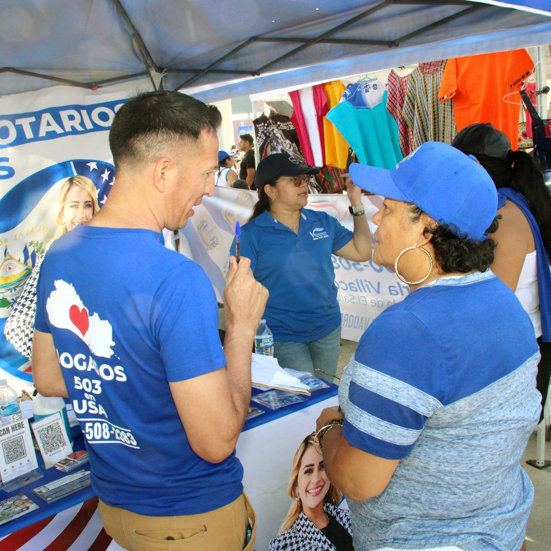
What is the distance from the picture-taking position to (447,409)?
1.04 m

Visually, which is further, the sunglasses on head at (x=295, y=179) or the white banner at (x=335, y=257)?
the white banner at (x=335, y=257)

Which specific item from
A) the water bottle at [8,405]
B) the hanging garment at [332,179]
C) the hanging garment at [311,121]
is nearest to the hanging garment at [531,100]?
the hanging garment at [332,179]

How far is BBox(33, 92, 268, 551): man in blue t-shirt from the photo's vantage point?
1.03 m

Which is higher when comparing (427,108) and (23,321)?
(427,108)

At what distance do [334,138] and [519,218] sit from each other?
2.65 m

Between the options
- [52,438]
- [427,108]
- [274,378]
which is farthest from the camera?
[427,108]

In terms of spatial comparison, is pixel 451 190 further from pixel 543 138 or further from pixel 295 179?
pixel 543 138

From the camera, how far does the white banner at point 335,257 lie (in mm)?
4008

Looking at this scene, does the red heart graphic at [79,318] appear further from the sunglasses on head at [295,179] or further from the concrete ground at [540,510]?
the concrete ground at [540,510]

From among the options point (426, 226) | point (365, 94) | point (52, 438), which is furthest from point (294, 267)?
point (365, 94)

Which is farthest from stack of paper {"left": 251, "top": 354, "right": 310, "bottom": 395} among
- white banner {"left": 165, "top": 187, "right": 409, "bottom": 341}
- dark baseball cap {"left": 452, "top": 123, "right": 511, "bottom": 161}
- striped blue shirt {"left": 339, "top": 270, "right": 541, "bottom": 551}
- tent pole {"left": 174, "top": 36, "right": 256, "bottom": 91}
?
tent pole {"left": 174, "top": 36, "right": 256, "bottom": 91}

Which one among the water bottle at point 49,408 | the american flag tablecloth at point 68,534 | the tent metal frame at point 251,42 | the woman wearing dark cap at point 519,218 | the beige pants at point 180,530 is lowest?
the american flag tablecloth at point 68,534

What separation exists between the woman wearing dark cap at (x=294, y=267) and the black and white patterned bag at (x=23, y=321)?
1610 millimetres

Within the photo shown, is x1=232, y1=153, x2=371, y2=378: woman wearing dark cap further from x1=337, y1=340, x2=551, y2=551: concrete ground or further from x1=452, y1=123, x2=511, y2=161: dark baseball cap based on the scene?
x1=337, y1=340, x2=551, y2=551: concrete ground
